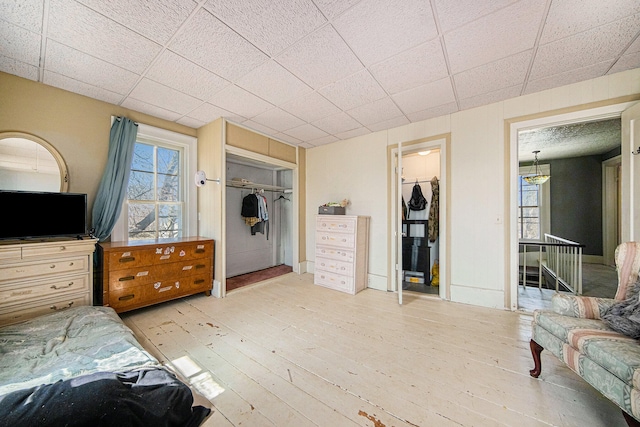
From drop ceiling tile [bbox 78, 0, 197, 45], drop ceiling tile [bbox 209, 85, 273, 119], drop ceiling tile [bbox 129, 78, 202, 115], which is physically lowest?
drop ceiling tile [bbox 129, 78, 202, 115]

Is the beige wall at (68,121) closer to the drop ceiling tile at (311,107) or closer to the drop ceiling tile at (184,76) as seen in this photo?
the drop ceiling tile at (184,76)

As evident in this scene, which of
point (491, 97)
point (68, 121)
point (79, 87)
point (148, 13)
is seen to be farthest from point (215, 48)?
point (491, 97)

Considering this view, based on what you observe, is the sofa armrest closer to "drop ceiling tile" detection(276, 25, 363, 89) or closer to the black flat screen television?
"drop ceiling tile" detection(276, 25, 363, 89)

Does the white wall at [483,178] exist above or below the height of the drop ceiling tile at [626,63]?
below

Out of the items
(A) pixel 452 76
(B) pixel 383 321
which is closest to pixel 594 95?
(A) pixel 452 76

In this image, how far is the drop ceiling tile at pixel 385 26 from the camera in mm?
1559

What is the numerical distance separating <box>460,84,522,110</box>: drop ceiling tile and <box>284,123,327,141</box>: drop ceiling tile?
2028 millimetres

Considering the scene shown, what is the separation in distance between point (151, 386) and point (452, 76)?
340 centimetres

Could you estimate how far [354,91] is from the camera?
8.59ft

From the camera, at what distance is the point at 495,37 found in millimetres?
1814

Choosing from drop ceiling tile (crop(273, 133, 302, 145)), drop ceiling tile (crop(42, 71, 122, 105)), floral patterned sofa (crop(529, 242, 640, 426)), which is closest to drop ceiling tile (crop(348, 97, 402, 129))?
drop ceiling tile (crop(273, 133, 302, 145))

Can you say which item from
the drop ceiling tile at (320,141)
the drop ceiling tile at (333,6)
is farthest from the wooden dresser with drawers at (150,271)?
the drop ceiling tile at (333,6)

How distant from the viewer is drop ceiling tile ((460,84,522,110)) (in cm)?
262

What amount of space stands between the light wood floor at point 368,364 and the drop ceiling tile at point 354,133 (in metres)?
2.67
